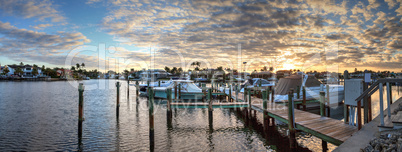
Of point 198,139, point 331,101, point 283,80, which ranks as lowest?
point 198,139

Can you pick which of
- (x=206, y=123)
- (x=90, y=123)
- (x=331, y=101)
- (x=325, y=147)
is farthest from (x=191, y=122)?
(x=331, y=101)

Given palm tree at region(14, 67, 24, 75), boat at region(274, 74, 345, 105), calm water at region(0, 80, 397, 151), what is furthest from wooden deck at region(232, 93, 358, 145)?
palm tree at region(14, 67, 24, 75)

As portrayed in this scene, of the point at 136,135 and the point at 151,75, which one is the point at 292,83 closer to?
the point at 136,135

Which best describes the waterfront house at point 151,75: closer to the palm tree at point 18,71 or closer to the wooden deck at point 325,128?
the palm tree at point 18,71

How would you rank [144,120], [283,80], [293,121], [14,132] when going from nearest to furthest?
[293,121] < [14,132] < [144,120] < [283,80]

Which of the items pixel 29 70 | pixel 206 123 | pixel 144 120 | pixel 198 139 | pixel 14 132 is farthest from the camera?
pixel 29 70

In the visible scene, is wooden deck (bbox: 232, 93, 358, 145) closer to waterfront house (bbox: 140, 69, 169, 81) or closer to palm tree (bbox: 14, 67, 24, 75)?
waterfront house (bbox: 140, 69, 169, 81)

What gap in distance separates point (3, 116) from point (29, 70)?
128 metres

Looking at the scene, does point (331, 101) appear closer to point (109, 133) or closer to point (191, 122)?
point (191, 122)

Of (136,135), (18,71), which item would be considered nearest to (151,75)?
(18,71)

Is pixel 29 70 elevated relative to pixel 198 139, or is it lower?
elevated

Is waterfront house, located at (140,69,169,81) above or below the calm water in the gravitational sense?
above

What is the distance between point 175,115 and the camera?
18312mm

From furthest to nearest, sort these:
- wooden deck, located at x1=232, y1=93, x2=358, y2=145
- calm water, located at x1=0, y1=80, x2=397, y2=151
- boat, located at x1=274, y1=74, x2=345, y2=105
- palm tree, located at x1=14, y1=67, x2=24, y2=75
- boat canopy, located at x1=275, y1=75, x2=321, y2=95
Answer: palm tree, located at x1=14, y1=67, x2=24, y2=75 < boat canopy, located at x1=275, y1=75, x2=321, y2=95 < boat, located at x1=274, y1=74, x2=345, y2=105 < calm water, located at x1=0, y1=80, x2=397, y2=151 < wooden deck, located at x1=232, y1=93, x2=358, y2=145
